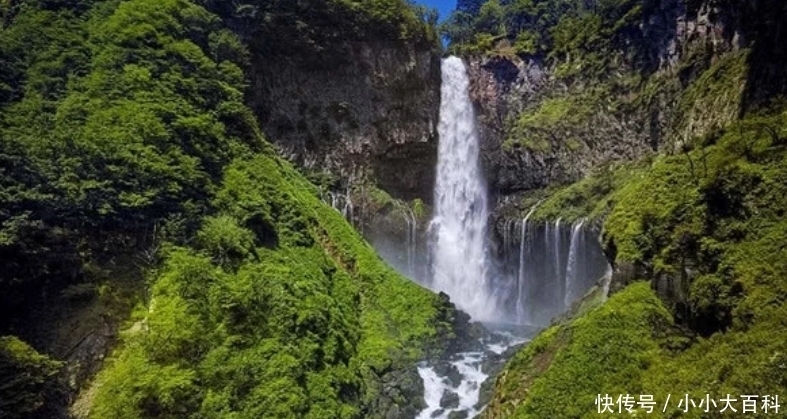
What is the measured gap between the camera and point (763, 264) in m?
10.0

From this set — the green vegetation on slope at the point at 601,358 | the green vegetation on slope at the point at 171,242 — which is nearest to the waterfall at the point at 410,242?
the green vegetation on slope at the point at 171,242

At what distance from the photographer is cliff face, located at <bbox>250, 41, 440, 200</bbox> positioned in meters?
32.2

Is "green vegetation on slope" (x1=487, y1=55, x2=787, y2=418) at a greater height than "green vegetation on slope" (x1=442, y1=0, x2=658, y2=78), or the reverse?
"green vegetation on slope" (x1=442, y1=0, x2=658, y2=78)

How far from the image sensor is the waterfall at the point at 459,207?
114ft

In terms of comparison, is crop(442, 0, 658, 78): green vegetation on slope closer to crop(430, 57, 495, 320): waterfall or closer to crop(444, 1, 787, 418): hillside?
crop(430, 57, 495, 320): waterfall

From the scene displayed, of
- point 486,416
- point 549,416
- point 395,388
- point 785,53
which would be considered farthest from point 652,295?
point 395,388

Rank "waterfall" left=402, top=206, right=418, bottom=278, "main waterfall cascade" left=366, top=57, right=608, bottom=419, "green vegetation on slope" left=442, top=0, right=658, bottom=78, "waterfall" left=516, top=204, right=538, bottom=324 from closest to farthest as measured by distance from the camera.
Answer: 1. "main waterfall cascade" left=366, top=57, right=608, bottom=419
2. "waterfall" left=516, top=204, right=538, bottom=324
3. "waterfall" left=402, top=206, right=418, bottom=278
4. "green vegetation on slope" left=442, top=0, right=658, bottom=78

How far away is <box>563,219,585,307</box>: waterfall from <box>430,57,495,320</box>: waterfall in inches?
264

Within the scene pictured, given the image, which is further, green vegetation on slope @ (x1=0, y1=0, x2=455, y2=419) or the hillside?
green vegetation on slope @ (x1=0, y1=0, x2=455, y2=419)

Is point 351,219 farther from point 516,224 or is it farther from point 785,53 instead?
point 785,53

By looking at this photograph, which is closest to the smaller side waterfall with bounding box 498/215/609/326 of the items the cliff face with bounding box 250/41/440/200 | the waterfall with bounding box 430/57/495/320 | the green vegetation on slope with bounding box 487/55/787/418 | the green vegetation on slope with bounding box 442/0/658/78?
the waterfall with bounding box 430/57/495/320

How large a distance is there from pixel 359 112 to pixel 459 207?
9347 mm

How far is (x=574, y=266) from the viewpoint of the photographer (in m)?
27.9

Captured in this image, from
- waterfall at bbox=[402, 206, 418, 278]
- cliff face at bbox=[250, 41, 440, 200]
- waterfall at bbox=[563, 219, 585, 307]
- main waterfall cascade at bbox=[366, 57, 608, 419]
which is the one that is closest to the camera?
main waterfall cascade at bbox=[366, 57, 608, 419]
